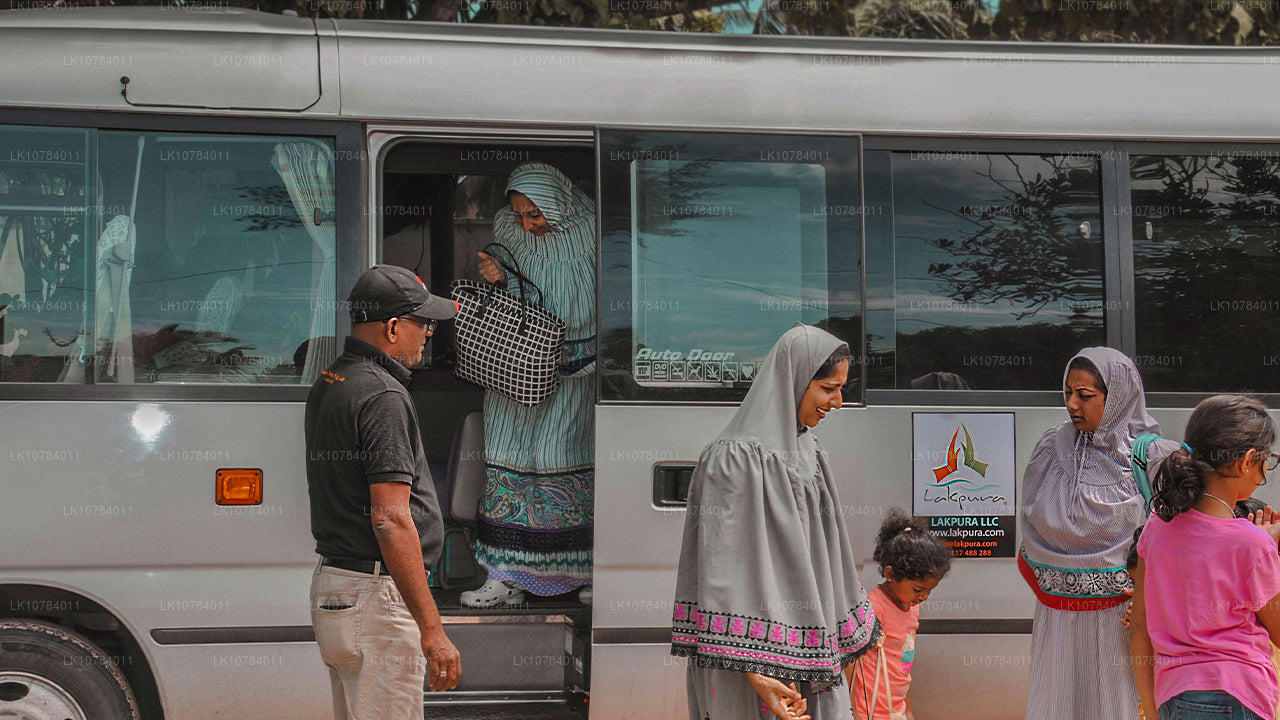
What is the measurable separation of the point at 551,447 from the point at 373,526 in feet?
6.12

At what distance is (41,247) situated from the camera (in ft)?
14.2

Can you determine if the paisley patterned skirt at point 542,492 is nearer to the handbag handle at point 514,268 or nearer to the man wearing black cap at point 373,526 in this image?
the handbag handle at point 514,268

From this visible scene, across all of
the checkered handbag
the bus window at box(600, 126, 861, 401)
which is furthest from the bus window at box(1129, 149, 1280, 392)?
the checkered handbag

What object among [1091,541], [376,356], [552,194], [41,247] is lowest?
[1091,541]

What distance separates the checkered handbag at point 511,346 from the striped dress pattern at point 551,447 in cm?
11

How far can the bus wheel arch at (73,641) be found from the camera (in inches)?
169

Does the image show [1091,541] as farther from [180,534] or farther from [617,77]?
[180,534]

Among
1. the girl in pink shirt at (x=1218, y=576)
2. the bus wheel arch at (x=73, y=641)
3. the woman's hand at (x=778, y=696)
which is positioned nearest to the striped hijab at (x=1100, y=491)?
the girl in pink shirt at (x=1218, y=576)

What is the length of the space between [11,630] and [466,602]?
177 cm

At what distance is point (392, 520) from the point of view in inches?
128

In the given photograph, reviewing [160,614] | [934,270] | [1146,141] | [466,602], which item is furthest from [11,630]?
[1146,141]

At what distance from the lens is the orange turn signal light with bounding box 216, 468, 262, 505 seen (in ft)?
14.4

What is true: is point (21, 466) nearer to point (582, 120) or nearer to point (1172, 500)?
point (582, 120)

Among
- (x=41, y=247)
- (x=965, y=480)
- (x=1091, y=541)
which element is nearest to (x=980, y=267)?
(x=965, y=480)
